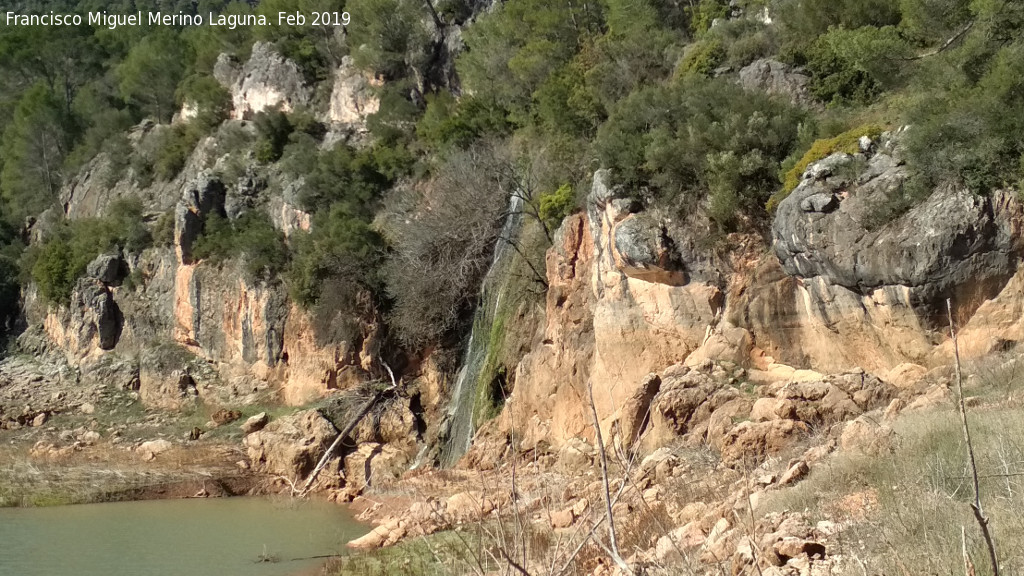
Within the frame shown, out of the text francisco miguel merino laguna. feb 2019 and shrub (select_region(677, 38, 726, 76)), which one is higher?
the text francisco miguel merino laguna. feb 2019

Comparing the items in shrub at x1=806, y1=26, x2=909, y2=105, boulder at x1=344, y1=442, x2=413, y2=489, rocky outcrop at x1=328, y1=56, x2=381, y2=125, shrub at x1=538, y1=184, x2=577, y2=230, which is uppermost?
rocky outcrop at x1=328, y1=56, x2=381, y2=125

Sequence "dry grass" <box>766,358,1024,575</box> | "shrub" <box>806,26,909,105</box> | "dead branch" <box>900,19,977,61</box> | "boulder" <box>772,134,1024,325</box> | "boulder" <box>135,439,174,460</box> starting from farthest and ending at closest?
"boulder" <box>135,439,174,460</box>, "shrub" <box>806,26,909,105</box>, "dead branch" <box>900,19,977,61</box>, "boulder" <box>772,134,1024,325</box>, "dry grass" <box>766,358,1024,575</box>

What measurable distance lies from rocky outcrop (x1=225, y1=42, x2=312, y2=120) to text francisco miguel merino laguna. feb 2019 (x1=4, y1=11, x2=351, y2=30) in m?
2.05

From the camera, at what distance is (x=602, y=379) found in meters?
18.7

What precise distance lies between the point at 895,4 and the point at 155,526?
66.5 feet

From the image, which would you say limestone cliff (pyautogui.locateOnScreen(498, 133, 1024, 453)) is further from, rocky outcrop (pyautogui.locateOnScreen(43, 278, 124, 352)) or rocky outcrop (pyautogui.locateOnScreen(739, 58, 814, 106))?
rocky outcrop (pyautogui.locateOnScreen(43, 278, 124, 352))

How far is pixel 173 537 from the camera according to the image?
18.9 meters

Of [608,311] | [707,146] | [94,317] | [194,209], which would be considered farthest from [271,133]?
[707,146]

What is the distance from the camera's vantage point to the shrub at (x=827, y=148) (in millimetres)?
15031

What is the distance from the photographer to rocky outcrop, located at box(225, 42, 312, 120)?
135 feet

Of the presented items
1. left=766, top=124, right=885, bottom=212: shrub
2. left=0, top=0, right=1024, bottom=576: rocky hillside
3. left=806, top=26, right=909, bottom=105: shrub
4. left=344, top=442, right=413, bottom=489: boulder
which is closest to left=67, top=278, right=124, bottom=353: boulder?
left=0, top=0, right=1024, bottom=576: rocky hillside

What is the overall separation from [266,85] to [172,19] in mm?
25781

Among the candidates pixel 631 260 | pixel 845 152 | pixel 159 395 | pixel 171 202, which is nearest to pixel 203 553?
pixel 631 260

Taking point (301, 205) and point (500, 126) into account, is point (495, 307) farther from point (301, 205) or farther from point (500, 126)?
point (301, 205)
